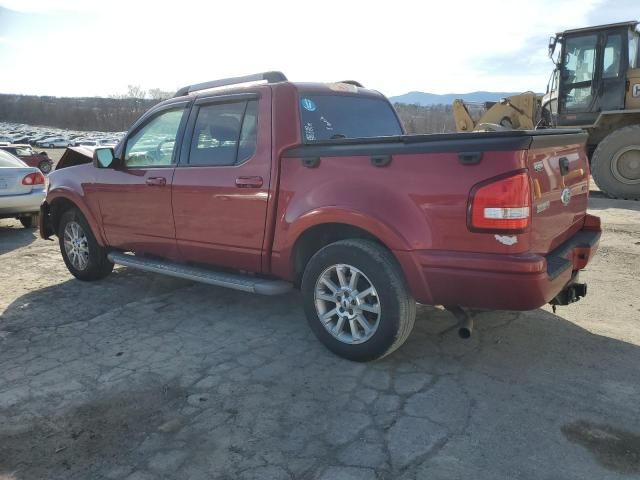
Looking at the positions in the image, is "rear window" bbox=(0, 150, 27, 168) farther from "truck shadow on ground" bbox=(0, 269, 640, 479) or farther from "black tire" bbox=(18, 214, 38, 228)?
"truck shadow on ground" bbox=(0, 269, 640, 479)

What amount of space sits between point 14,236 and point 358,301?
7295 mm

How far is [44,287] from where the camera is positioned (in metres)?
5.57

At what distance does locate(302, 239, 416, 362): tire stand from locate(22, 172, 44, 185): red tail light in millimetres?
6815

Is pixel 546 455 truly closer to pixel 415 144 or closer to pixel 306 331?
pixel 415 144

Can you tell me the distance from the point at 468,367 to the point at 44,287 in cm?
449

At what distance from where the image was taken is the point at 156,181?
4613mm

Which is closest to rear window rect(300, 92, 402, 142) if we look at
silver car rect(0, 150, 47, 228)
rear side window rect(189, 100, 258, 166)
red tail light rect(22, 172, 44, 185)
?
rear side window rect(189, 100, 258, 166)

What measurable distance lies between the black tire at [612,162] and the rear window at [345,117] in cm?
761

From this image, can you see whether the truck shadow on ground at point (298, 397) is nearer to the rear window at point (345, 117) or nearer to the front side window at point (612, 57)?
the rear window at point (345, 117)

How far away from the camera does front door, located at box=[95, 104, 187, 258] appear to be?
4.61 meters

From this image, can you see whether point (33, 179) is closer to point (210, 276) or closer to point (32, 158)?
→ point (210, 276)

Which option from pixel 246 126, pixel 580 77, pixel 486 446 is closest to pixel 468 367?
pixel 486 446

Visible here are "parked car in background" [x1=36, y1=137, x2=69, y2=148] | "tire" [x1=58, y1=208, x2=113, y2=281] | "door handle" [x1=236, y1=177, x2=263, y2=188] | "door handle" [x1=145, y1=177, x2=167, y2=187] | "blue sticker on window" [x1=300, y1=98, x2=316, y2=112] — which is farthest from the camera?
"parked car in background" [x1=36, y1=137, x2=69, y2=148]

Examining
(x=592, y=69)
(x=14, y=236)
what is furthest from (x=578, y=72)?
(x=14, y=236)
